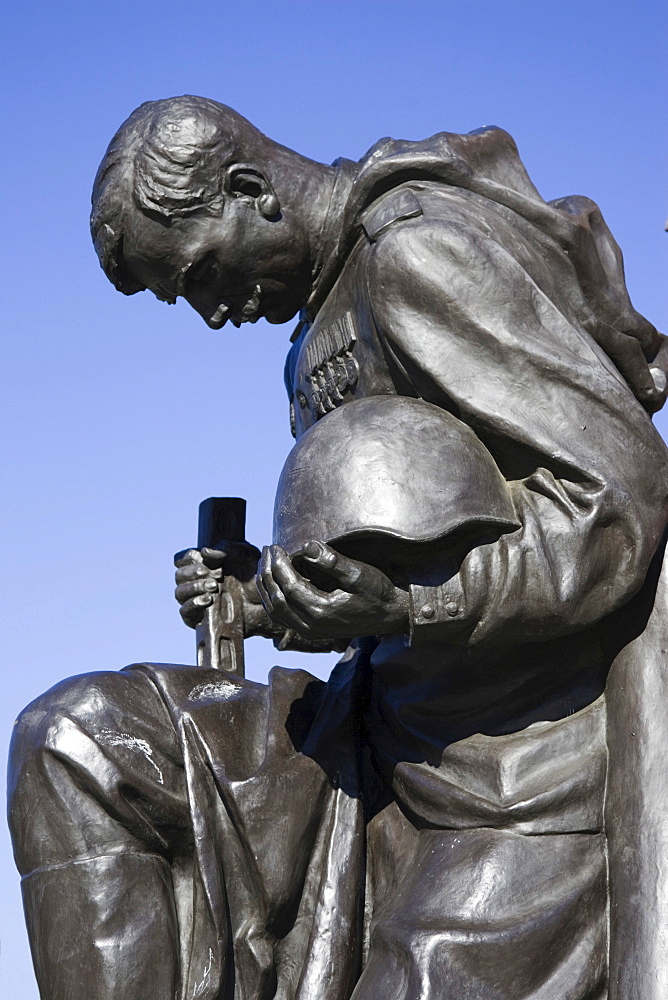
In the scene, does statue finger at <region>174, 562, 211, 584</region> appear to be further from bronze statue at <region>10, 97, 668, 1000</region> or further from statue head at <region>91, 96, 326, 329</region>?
statue head at <region>91, 96, 326, 329</region>

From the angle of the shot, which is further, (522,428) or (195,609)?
(195,609)

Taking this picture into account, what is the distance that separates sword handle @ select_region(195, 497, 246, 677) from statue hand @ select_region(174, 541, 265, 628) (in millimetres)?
23

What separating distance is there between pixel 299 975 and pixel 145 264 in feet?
7.77

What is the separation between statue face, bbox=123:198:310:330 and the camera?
587cm

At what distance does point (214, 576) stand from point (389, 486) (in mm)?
1425

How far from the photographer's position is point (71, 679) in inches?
217

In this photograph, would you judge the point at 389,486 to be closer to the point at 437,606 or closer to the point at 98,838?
the point at 437,606

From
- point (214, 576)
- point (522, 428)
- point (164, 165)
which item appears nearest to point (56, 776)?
point (214, 576)

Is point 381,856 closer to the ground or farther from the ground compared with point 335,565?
closer to the ground

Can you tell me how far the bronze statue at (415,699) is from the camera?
16.9 feet

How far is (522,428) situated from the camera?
17.4ft

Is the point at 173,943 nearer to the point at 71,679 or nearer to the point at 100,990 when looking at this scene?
the point at 100,990

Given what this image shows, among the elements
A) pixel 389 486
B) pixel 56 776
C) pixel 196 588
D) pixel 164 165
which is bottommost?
pixel 56 776

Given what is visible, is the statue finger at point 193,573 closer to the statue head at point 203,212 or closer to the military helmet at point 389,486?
the statue head at point 203,212
